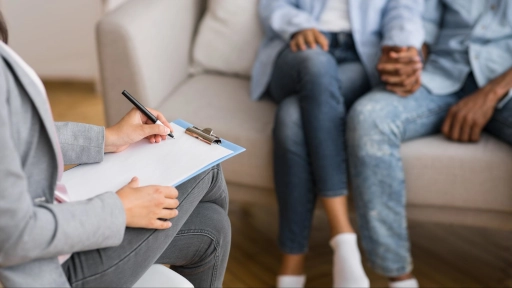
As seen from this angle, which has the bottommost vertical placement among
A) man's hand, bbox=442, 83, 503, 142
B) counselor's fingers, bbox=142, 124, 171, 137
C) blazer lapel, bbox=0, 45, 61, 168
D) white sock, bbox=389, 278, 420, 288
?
white sock, bbox=389, 278, 420, 288

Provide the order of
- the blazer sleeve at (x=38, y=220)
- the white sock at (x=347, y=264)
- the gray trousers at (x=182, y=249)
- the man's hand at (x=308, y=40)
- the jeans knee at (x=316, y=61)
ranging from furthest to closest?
the man's hand at (x=308, y=40)
the jeans knee at (x=316, y=61)
the white sock at (x=347, y=264)
the gray trousers at (x=182, y=249)
the blazer sleeve at (x=38, y=220)

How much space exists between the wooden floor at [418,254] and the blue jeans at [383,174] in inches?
8.3

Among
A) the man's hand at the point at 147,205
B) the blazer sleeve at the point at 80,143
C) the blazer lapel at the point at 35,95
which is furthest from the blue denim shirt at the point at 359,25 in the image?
the blazer lapel at the point at 35,95

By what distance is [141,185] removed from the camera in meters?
0.90

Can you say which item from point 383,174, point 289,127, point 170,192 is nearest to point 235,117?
point 289,127

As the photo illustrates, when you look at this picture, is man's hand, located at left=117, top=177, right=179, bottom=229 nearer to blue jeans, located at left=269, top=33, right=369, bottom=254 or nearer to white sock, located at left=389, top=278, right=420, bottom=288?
blue jeans, located at left=269, top=33, right=369, bottom=254

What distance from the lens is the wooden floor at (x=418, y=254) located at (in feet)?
5.40

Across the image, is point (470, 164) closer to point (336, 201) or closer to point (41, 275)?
point (336, 201)

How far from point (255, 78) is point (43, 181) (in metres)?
1.03

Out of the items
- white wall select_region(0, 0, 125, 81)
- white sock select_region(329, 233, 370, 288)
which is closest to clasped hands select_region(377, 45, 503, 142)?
white sock select_region(329, 233, 370, 288)

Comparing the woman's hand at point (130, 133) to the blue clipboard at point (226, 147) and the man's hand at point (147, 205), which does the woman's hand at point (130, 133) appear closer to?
the blue clipboard at point (226, 147)

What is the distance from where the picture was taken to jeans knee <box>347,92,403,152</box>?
56.7 inches

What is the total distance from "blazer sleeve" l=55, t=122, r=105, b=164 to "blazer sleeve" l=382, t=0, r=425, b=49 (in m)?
0.89

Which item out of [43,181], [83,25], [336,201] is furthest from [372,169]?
[83,25]
